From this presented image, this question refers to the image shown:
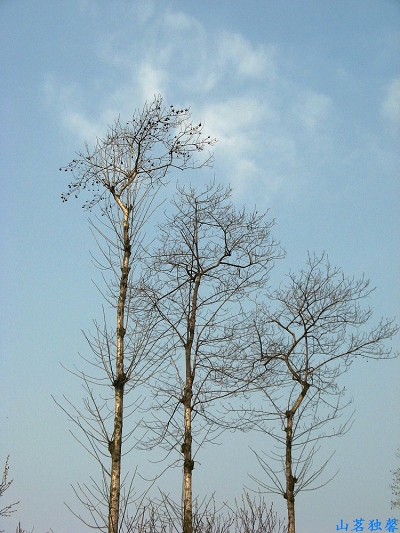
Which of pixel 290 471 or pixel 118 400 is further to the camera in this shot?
pixel 290 471

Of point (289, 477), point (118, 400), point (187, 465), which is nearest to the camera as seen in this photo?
point (118, 400)

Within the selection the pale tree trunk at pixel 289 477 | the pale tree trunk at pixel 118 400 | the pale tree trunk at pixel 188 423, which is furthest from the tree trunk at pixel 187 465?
the pale tree trunk at pixel 289 477

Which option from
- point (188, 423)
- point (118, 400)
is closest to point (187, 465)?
point (188, 423)

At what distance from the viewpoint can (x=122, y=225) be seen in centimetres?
907

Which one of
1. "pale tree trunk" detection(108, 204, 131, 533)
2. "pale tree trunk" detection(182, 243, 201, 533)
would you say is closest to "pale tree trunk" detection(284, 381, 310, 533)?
"pale tree trunk" detection(182, 243, 201, 533)

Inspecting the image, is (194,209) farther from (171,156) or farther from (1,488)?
(1,488)

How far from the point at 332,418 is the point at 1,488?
10.9m

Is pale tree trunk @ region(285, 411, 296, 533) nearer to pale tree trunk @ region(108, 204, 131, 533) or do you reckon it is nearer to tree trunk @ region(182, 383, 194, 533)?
tree trunk @ region(182, 383, 194, 533)

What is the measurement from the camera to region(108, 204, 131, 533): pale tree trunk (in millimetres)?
7355

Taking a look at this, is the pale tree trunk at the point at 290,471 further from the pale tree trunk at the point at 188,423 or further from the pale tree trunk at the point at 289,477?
the pale tree trunk at the point at 188,423

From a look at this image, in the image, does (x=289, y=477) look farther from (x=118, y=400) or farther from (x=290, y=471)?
(x=118, y=400)

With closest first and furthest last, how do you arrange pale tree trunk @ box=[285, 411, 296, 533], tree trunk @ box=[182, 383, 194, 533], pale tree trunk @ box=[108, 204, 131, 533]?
pale tree trunk @ box=[108, 204, 131, 533], tree trunk @ box=[182, 383, 194, 533], pale tree trunk @ box=[285, 411, 296, 533]

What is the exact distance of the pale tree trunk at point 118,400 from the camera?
7355 millimetres

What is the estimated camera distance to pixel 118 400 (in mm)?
7793
